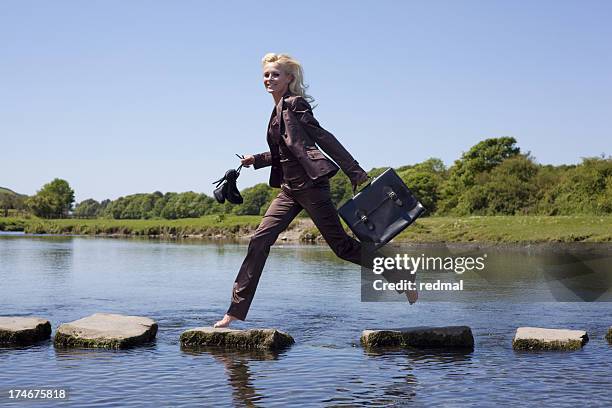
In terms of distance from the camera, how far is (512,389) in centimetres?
681

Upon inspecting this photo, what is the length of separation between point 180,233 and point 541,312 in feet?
255

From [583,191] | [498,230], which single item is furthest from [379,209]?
[583,191]

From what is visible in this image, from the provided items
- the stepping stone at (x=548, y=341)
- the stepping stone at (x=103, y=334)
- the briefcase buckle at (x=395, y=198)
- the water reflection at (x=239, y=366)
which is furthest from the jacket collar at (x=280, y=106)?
the stepping stone at (x=548, y=341)

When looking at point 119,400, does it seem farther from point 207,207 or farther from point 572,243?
point 207,207

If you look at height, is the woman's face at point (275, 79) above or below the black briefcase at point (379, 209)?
above

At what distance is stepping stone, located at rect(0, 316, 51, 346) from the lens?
9.31m

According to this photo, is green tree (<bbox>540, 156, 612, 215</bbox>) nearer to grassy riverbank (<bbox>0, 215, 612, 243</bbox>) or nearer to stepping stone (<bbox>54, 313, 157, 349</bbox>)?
grassy riverbank (<bbox>0, 215, 612, 243</bbox>)

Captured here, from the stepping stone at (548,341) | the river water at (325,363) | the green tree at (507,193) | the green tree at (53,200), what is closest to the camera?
the river water at (325,363)

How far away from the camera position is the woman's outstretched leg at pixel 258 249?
9.21 meters

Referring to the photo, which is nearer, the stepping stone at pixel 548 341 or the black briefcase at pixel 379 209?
the black briefcase at pixel 379 209

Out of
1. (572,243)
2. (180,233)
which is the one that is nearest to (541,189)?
(572,243)

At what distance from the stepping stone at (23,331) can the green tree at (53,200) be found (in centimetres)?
13116

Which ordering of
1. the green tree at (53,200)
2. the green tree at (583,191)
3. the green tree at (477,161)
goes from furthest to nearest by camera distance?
the green tree at (53,200) → the green tree at (477,161) → the green tree at (583,191)

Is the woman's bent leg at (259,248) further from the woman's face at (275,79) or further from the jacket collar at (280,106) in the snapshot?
the woman's face at (275,79)
